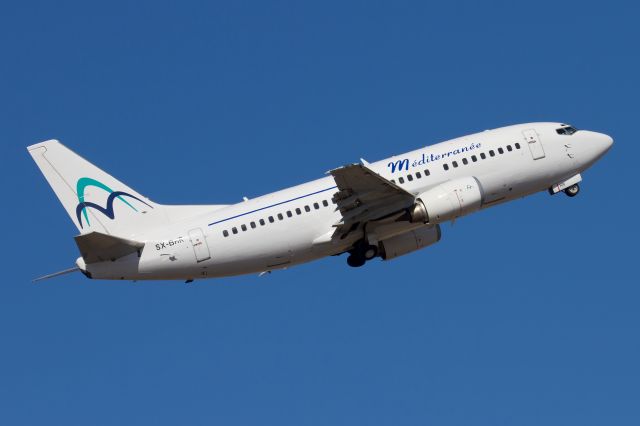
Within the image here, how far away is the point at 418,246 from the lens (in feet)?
198

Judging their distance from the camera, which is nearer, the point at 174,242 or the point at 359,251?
the point at 174,242

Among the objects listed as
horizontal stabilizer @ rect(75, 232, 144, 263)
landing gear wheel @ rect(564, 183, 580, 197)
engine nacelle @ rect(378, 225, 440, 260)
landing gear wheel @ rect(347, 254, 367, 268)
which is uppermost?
landing gear wheel @ rect(564, 183, 580, 197)

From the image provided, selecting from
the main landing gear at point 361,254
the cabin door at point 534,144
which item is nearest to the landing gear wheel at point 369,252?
the main landing gear at point 361,254

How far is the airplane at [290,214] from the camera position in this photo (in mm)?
55000

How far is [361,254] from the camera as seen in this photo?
58.9 metres

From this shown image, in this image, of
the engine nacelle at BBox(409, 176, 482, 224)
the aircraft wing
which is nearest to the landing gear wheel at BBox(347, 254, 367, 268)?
the aircraft wing

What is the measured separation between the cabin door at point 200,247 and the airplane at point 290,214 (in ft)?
0.16

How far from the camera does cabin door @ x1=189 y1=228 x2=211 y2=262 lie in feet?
181

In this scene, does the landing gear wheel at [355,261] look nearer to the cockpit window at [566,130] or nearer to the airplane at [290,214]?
the airplane at [290,214]

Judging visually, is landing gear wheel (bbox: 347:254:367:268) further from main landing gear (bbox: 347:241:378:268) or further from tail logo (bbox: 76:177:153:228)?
tail logo (bbox: 76:177:153:228)

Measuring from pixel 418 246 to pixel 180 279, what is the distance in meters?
12.9

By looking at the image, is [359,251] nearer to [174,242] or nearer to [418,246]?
[418,246]

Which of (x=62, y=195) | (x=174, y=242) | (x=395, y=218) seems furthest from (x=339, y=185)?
(x=62, y=195)

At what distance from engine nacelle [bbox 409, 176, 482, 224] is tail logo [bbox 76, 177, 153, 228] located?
45.0 ft
